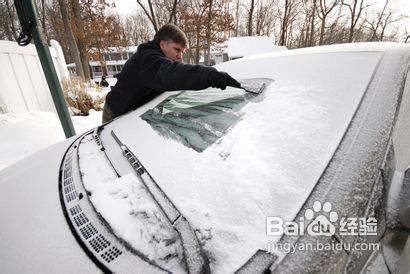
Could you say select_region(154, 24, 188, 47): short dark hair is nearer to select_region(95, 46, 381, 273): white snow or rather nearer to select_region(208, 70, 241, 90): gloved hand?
select_region(208, 70, 241, 90): gloved hand

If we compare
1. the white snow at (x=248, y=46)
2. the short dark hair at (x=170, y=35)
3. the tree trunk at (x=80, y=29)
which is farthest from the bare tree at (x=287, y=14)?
the short dark hair at (x=170, y=35)

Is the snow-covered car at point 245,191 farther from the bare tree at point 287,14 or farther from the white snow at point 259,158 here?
the bare tree at point 287,14

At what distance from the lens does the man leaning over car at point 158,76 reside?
4.87 feet

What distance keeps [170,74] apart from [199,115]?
0.47m

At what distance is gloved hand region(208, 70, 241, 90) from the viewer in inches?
57.6

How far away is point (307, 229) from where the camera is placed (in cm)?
66

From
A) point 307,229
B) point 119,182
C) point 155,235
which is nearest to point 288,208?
point 307,229

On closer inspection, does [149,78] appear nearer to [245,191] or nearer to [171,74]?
[171,74]

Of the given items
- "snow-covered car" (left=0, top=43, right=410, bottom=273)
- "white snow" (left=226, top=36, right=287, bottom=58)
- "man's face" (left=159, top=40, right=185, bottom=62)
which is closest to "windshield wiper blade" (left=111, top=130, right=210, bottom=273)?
"snow-covered car" (left=0, top=43, right=410, bottom=273)

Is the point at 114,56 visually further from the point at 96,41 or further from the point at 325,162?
the point at 325,162

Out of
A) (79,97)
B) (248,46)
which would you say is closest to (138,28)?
(248,46)

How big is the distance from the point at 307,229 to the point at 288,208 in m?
0.08

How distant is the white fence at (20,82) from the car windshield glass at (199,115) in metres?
4.20

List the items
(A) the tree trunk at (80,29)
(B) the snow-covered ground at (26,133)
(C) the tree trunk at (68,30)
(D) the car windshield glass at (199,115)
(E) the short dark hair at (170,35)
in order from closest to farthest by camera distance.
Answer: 1. (D) the car windshield glass at (199,115)
2. (E) the short dark hair at (170,35)
3. (B) the snow-covered ground at (26,133)
4. (C) the tree trunk at (68,30)
5. (A) the tree trunk at (80,29)
